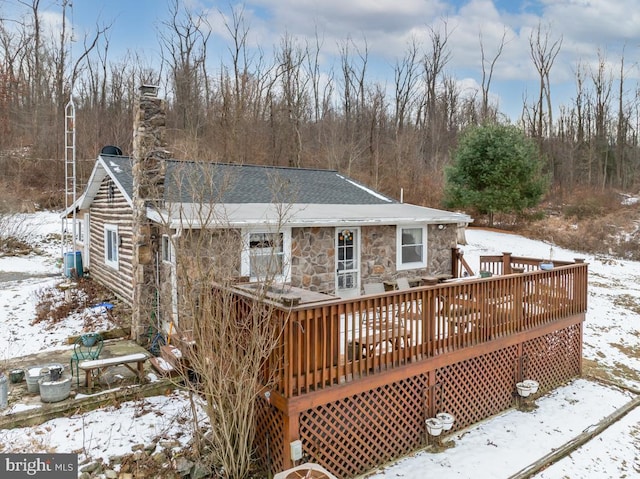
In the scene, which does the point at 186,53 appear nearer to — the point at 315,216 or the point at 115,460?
the point at 315,216

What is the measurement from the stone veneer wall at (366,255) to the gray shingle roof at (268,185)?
997 mm

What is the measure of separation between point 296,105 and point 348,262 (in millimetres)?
17976

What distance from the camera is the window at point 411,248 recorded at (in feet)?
35.6

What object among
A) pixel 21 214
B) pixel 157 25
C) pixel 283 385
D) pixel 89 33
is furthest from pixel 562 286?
pixel 89 33

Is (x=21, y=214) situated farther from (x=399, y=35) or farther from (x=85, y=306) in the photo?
(x=399, y=35)

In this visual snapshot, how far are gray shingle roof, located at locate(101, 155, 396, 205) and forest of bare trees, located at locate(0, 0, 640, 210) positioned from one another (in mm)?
7338

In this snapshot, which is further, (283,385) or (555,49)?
(555,49)

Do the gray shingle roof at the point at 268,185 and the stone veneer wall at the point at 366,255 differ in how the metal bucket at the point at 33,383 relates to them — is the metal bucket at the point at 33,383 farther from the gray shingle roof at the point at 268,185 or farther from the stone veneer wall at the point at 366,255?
the stone veneer wall at the point at 366,255

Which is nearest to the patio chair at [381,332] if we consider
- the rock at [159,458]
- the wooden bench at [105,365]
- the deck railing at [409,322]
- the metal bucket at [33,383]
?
the deck railing at [409,322]

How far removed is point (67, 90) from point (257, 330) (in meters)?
25.8

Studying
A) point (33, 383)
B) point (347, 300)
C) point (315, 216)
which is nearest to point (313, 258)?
point (315, 216)

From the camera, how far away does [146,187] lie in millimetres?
7973

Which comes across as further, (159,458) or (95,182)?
(95,182)

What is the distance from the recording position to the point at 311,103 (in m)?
28.5
